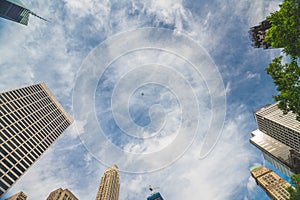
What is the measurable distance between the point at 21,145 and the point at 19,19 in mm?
66963

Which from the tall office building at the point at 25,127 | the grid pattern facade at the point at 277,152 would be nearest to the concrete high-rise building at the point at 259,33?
the grid pattern facade at the point at 277,152

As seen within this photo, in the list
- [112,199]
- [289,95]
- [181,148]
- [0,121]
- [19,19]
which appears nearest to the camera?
[289,95]

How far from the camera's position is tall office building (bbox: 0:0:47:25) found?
81.1 meters

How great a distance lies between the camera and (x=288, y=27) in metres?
16.0

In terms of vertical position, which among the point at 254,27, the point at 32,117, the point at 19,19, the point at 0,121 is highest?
the point at 19,19

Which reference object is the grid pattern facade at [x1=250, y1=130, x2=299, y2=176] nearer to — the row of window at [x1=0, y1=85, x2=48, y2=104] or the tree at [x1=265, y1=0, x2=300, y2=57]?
the tree at [x1=265, y1=0, x2=300, y2=57]

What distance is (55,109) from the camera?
112 metres

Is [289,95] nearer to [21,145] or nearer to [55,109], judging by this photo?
[21,145]

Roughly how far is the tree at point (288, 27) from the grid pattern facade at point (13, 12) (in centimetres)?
10441

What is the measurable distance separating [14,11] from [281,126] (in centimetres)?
14880

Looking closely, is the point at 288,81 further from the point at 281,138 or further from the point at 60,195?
the point at 281,138

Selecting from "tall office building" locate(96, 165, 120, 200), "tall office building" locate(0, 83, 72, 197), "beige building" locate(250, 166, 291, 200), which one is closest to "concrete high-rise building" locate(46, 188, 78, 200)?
"tall office building" locate(0, 83, 72, 197)

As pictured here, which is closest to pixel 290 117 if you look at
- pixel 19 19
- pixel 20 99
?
pixel 20 99

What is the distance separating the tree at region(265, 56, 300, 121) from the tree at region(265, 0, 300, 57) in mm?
1165
